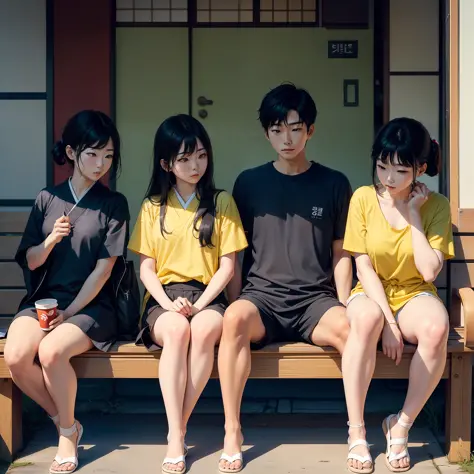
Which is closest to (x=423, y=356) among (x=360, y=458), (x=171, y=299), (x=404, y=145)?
(x=360, y=458)

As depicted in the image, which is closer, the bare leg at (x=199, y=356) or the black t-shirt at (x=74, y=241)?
the bare leg at (x=199, y=356)

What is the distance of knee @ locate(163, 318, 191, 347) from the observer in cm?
368

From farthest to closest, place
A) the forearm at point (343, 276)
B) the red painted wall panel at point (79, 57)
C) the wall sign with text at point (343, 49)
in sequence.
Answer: the wall sign with text at point (343, 49), the red painted wall panel at point (79, 57), the forearm at point (343, 276)

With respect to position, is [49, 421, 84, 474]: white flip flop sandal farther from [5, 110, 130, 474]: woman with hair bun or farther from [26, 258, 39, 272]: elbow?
[26, 258, 39, 272]: elbow

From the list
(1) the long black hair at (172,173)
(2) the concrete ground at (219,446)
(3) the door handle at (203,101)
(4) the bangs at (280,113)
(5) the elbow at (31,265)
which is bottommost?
(2) the concrete ground at (219,446)

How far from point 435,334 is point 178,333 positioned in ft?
3.47

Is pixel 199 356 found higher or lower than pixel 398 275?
lower

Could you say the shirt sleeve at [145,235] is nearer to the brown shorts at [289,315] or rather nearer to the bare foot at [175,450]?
the brown shorts at [289,315]

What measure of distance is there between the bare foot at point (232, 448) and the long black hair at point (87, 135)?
1.35 m

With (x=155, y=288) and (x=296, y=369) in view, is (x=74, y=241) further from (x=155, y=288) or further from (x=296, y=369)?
(x=296, y=369)

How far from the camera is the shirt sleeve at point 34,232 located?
13.1 feet

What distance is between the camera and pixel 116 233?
4.00m

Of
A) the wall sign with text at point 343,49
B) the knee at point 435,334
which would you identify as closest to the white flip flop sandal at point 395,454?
the knee at point 435,334

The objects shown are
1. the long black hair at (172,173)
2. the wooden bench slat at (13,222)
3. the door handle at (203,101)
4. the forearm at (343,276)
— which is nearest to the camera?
the long black hair at (172,173)
